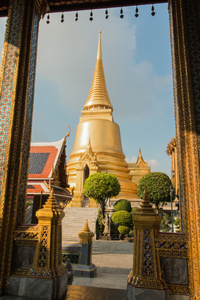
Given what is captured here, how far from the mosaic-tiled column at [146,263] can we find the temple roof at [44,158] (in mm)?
10770

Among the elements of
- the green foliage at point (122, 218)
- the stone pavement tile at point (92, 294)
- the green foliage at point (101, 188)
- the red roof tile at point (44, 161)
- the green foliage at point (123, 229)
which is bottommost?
the green foliage at point (123, 229)

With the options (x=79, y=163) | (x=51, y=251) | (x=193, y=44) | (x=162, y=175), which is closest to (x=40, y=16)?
(x=193, y=44)

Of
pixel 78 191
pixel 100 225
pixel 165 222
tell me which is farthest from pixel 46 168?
pixel 165 222

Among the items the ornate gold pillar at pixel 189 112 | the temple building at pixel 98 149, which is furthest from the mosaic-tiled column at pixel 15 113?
the temple building at pixel 98 149

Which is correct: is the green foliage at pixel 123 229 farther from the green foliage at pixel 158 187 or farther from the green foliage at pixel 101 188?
the green foliage at pixel 158 187

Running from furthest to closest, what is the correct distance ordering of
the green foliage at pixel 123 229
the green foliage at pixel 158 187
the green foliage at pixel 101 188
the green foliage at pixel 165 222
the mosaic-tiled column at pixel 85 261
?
the green foliage at pixel 158 187 → the green foliage at pixel 101 188 → the green foliage at pixel 165 222 → the green foliage at pixel 123 229 → the mosaic-tiled column at pixel 85 261

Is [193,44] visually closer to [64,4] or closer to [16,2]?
[64,4]

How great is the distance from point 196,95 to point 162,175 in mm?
13494

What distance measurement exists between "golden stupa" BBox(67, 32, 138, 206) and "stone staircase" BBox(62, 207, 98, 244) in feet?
8.70

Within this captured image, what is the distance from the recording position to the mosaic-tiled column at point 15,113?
346cm

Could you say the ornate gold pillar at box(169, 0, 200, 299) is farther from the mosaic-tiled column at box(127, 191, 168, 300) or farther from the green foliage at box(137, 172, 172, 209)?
the green foliage at box(137, 172, 172, 209)

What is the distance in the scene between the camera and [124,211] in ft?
46.4

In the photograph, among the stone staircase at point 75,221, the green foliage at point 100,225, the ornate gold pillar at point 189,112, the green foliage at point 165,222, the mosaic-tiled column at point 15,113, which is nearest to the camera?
the ornate gold pillar at point 189,112

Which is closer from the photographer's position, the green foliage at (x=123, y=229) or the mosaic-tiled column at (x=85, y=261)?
the mosaic-tiled column at (x=85, y=261)
